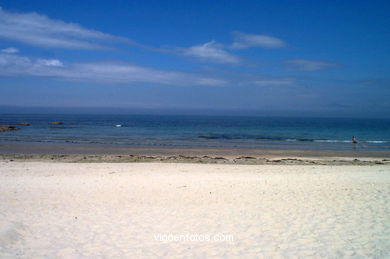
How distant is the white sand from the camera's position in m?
5.29

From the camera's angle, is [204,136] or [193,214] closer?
[193,214]

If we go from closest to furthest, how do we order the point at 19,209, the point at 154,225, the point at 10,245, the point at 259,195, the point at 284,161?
1. the point at 10,245
2. the point at 154,225
3. the point at 19,209
4. the point at 259,195
5. the point at 284,161

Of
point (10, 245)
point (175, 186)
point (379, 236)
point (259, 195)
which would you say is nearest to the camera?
point (10, 245)

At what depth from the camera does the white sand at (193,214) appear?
17.3 ft

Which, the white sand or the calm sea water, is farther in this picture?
the calm sea water

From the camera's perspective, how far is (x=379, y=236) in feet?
18.8

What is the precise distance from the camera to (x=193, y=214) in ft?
23.7

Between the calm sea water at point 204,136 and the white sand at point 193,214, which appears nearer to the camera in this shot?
the white sand at point 193,214

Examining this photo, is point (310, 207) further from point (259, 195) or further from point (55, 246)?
point (55, 246)

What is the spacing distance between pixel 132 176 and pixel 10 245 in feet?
21.8

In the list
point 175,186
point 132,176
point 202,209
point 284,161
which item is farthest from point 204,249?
point 284,161

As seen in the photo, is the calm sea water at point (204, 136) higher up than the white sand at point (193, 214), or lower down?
higher up

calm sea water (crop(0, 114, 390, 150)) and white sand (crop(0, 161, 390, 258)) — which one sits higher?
calm sea water (crop(0, 114, 390, 150))

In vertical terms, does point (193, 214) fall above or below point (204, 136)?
below
